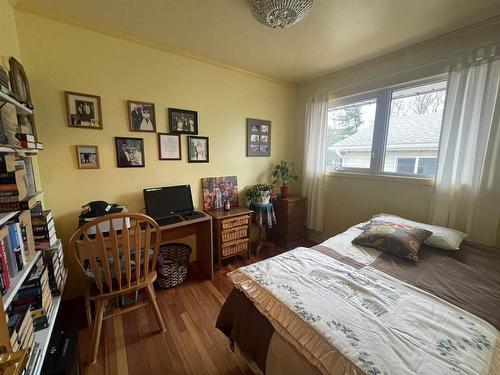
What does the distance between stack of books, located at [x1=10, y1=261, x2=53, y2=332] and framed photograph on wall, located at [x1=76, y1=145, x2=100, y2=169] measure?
0.95 metres

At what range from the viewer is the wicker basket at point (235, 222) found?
2292 mm

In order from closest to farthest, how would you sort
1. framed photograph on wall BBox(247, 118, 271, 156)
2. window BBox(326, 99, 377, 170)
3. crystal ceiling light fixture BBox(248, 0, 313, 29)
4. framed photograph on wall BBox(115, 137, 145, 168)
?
1. crystal ceiling light fixture BBox(248, 0, 313, 29)
2. framed photograph on wall BBox(115, 137, 145, 168)
3. window BBox(326, 99, 377, 170)
4. framed photograph on wall BBox(247, 118, 271, 156)

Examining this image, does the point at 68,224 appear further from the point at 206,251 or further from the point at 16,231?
the point at 206,251

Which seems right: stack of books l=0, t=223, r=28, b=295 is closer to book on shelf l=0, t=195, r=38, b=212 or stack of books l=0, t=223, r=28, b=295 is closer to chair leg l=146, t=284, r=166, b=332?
book on shelf l=0, t=195, r=38, b=212

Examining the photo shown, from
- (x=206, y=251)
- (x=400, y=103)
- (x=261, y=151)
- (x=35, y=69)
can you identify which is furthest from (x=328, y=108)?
(x=35, y=69)

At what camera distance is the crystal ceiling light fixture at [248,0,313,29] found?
1.31 m

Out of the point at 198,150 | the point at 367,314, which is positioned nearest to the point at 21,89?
the point at 198,150

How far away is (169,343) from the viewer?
147cm

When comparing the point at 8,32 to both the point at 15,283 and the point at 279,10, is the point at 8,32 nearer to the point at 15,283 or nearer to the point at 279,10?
the point at 15,283

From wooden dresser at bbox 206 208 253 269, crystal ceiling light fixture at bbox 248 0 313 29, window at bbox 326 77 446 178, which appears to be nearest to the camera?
crystal ceiling light fixture at bbox 248 0 313 29

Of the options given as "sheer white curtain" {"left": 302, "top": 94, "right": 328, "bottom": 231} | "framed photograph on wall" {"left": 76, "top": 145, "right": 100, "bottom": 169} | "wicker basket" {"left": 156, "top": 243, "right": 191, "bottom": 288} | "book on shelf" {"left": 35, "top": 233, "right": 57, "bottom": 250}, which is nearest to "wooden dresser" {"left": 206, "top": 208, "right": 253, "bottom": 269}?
"wicker basket" {"left": 156, "top": 243, "right": 191, "bottom": 288}

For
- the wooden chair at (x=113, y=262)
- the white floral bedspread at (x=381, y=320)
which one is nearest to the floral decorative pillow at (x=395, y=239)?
the white floral bedspread at (x=381, y=320)

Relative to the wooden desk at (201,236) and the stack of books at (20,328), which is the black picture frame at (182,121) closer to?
the wooden desk at (201,236)

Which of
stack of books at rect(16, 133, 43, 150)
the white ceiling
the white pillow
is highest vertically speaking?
the white ceiling
